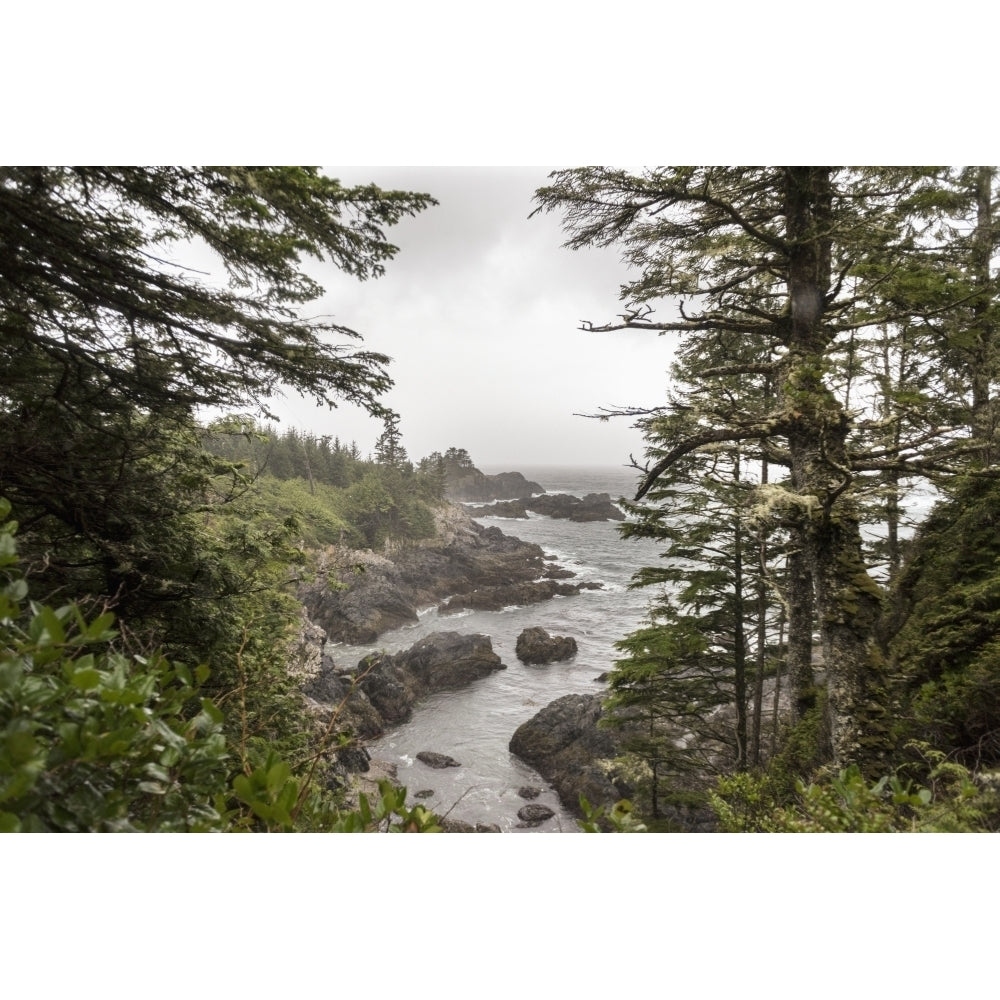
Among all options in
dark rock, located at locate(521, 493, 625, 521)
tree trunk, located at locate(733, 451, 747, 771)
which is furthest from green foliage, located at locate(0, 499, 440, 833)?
dark rock, located at locate(521, 493, 625, 521)

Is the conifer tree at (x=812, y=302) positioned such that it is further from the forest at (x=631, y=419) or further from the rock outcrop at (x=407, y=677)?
the rock outcrop at (x=407, y=677)

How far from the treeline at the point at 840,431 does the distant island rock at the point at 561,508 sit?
4.27 ft

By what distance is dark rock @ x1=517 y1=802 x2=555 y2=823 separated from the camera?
507cm

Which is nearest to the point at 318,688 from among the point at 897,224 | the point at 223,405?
the point at 223,405

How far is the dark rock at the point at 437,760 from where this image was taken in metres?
5.35

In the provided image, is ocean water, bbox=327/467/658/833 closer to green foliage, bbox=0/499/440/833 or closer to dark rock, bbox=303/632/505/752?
dark rock, bbox=303/632/505/752

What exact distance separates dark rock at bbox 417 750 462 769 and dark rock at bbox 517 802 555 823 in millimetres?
896

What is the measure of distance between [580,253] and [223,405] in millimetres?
3497

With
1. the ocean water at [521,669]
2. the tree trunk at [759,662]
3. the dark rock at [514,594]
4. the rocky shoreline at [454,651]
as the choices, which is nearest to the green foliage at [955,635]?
the tree trunk at [759,662]

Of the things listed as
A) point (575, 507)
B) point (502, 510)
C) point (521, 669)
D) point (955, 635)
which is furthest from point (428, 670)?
point (955, 635)

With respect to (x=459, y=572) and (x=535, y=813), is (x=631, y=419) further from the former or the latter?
(x=535, y=813)

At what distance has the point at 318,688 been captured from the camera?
668 centimetres

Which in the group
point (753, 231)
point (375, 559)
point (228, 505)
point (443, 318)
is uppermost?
point (753, 231)

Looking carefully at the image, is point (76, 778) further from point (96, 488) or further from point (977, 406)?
point (977, 406)
